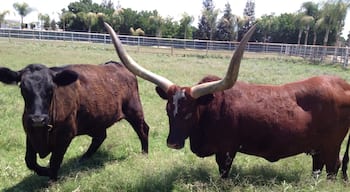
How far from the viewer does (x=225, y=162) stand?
521 cm

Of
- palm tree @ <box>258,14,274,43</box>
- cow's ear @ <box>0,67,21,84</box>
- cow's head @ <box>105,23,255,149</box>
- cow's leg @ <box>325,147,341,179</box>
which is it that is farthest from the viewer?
palm tree @ <box>258,14,274,43</box>

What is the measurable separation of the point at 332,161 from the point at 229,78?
2.02m

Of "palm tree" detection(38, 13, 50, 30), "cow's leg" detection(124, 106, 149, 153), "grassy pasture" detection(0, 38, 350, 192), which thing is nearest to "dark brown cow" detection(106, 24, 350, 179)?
"grassy pasture" detection(0, 38, 350, 192)

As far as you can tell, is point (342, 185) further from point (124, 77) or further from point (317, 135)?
point (124, 77)

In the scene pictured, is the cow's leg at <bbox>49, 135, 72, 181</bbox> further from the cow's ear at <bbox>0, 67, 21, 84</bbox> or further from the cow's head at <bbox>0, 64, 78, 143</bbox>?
the cow's ear at <bbox>0, 67, 21, 84</bbox>

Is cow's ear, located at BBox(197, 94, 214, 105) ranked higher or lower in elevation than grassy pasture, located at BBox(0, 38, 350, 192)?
higher

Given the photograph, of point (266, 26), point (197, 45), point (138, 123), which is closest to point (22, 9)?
point (197, 45)

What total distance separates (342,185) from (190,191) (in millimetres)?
1924

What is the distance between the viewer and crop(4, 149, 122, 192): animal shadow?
5.20 metres

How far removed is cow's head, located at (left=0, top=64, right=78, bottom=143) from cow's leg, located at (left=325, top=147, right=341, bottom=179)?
11.5ft

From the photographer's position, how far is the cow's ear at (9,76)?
4.84m

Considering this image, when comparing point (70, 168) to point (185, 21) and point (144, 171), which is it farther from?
point (185, 21)

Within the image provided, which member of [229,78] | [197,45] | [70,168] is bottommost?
[70,168]

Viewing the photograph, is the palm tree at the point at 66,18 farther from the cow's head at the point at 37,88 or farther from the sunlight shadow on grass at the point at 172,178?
the sunlight shadow on grass at the point at 172,178
